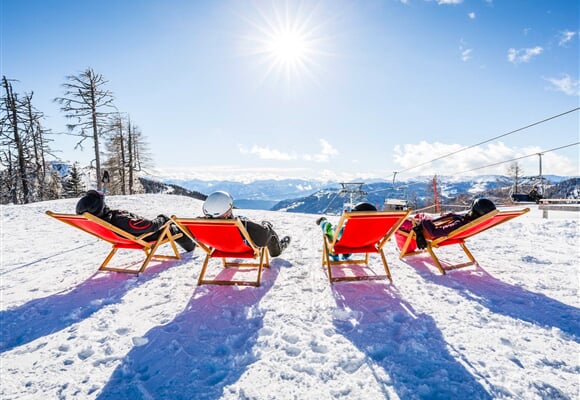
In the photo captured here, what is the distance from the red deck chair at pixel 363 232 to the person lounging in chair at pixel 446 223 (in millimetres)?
623

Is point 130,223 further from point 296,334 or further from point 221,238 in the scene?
point 296,334

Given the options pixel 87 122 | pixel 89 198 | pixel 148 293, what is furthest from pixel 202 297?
pixel 87 122

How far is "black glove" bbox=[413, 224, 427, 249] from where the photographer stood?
4055 mm

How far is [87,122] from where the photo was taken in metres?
18.3

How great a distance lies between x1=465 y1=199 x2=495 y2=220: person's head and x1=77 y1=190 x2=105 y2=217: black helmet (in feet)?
17.6

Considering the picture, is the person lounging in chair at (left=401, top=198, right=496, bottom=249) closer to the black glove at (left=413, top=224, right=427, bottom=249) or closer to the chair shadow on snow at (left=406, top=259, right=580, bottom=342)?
the black glove at (left=413, top=224, right=427, bottom=249)

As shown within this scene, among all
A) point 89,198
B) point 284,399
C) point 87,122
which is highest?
point 87,122

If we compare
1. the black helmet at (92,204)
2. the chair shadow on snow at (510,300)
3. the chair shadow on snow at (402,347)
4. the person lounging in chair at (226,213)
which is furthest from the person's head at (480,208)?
the black helmet at (92,204)

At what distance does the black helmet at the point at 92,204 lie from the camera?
396cm

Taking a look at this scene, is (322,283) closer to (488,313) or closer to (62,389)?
(488,313)

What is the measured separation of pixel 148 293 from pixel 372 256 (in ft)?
11.8

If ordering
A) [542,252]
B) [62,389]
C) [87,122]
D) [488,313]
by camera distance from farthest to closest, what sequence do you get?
[87,122] < [542,252] < [488,313] < [62,389]

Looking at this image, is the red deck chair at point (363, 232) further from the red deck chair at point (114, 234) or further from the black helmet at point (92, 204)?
the black helmet at point (92, 204)

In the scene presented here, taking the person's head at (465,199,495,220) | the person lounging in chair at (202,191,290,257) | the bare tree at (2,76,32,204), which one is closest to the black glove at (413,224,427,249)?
the person's head at (465,199,495,220)
